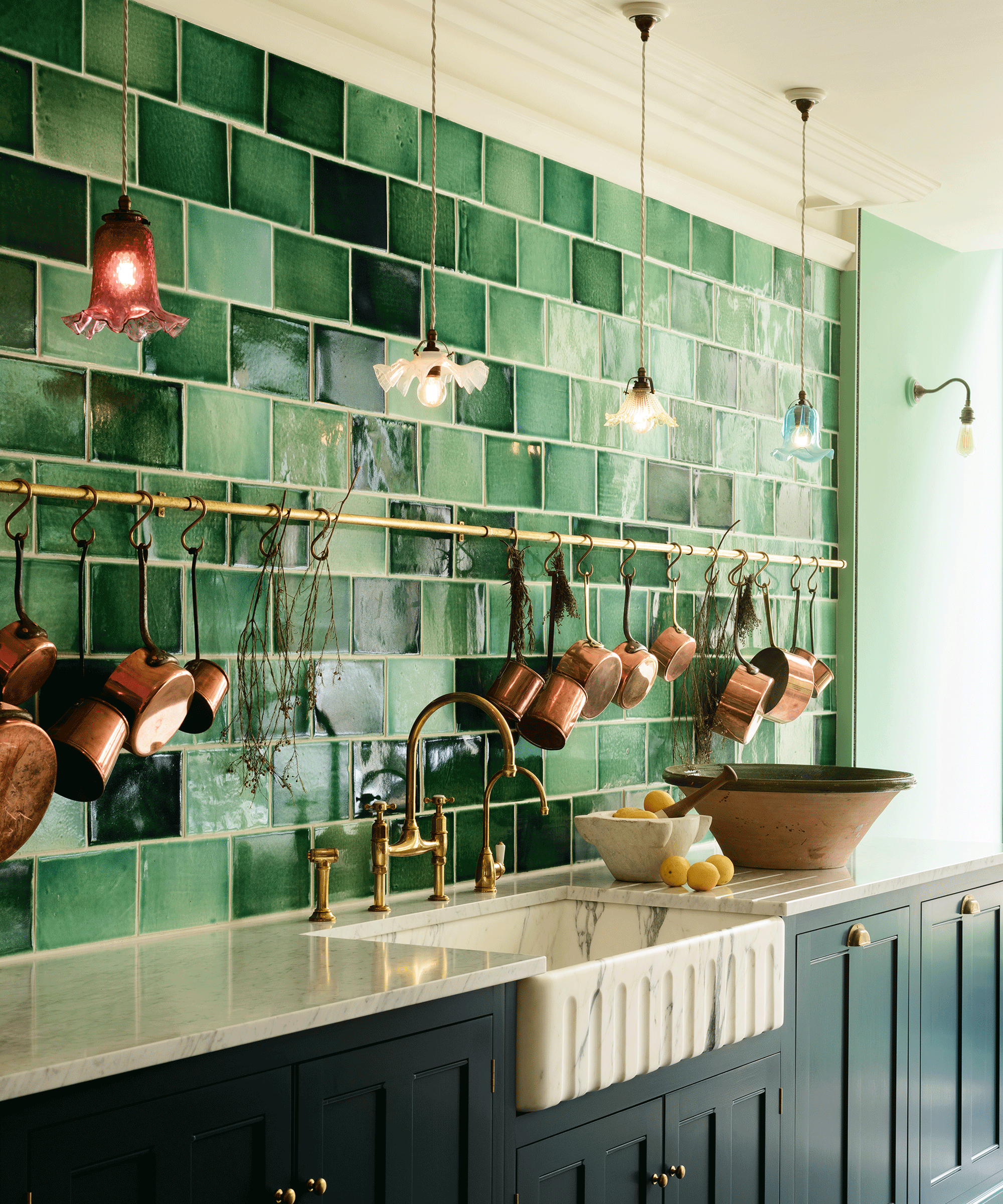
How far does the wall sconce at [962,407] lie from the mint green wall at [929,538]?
4cm

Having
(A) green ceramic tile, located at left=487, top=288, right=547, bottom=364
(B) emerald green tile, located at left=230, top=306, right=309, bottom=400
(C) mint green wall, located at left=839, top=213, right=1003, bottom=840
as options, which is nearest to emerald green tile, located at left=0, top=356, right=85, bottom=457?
(B) emerald green tile, located at left=230, top=306, right=309, bottom=400

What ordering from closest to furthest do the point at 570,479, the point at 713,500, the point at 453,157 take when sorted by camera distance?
the point at 453,157
the point at 570,479
the point at 713,500

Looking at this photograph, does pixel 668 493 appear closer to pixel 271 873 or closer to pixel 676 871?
pixel 676 871

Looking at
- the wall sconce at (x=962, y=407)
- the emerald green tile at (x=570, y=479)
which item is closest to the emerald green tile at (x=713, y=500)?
the emerald green tile at (x=570, y=479)

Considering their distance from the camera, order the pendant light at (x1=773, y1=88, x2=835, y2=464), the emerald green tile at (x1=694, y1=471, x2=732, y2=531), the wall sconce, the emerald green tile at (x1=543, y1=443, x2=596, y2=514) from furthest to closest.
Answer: the wall sconce → the emerald green tile at (x1=694, y1=471, x2=732, y2=531) → the pendant light at (x1=773, y1=88, x2=835, y2=464) → the emerald green tile at (x1=543, y1=443, x2=596, y2=514)

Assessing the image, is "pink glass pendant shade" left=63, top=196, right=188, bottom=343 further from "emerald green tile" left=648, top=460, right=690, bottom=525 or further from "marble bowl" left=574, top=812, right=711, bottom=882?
"emerald green tile" left=648, top=460, right=690, bottom=525

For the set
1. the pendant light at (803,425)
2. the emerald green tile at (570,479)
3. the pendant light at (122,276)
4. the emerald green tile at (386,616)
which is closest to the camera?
the pendant light at (122,276)

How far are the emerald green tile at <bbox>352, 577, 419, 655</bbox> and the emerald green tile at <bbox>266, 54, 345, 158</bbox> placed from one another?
81 cm

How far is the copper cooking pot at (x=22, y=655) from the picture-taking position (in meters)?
1.91

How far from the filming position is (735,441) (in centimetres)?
364

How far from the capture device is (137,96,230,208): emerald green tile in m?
2.25

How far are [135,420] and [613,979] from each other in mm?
1164

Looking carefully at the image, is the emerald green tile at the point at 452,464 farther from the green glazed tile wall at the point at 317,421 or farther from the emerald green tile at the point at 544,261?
the emerald green tile at the point at 544,261

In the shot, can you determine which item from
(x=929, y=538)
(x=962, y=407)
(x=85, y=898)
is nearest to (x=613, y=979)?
(x=85, y=898)
